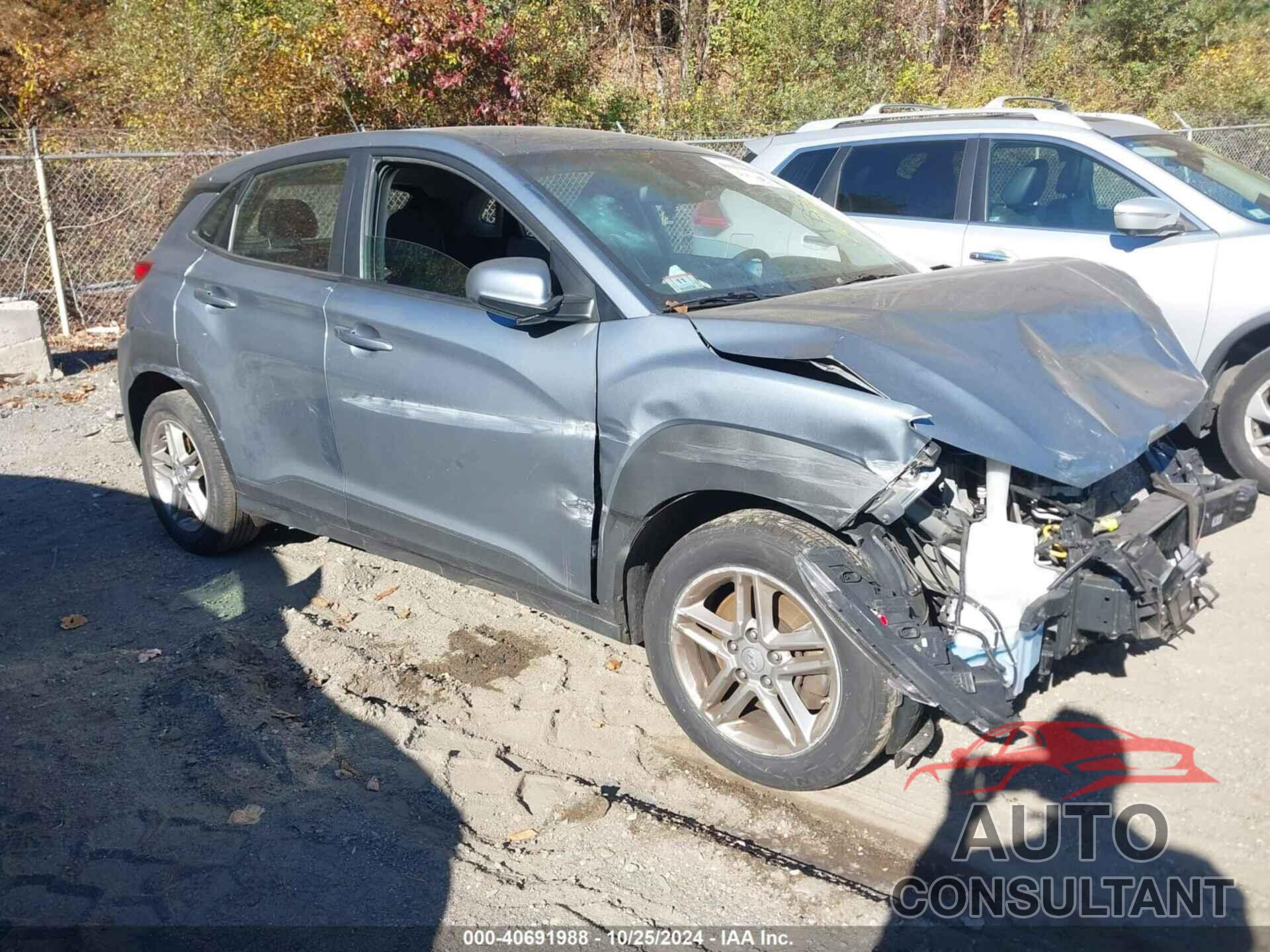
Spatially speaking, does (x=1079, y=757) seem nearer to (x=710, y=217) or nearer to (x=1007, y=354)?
(x=1007, y=354)

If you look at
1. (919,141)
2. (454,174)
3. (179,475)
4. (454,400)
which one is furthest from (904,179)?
(179,475)

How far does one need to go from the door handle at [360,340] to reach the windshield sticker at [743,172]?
1.58m

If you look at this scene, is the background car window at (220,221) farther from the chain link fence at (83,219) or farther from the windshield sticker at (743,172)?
the chain link fence at (83,219)

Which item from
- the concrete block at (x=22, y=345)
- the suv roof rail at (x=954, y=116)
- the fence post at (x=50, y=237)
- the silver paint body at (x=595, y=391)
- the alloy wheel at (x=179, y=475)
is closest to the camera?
the silver paint body at (x=595, y=391)

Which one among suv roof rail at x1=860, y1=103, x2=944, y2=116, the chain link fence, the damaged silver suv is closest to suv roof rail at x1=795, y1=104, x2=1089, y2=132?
suv roof rail at x1=860, y1=103, x2=944, y2=116

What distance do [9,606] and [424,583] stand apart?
1.85 metres

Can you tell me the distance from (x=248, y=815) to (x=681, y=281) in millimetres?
2201

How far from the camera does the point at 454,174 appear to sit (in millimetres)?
4277

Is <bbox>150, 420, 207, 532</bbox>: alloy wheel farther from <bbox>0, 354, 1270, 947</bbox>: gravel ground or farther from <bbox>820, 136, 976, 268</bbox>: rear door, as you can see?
<bbox>820, 136, 976, 268</bbox>: rear door

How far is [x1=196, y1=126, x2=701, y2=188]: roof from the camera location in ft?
14.0

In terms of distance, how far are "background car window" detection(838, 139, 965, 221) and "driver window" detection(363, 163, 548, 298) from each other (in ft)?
11.8

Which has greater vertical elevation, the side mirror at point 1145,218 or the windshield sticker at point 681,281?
the windshield sticker at point 681,281

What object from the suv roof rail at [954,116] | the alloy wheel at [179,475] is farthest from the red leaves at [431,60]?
the alloy wheel at [179,475]

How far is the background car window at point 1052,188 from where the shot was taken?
6535 millimetres
